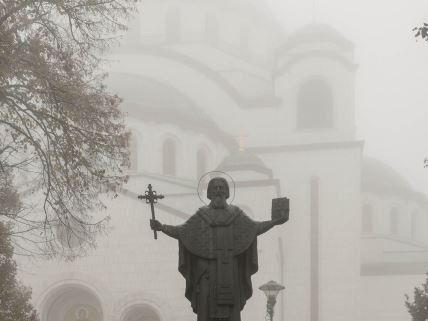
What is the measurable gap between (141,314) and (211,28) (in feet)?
60.5

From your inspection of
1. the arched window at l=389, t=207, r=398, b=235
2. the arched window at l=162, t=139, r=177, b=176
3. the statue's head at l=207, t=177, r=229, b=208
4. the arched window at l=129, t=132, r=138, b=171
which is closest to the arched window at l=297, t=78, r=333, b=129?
the arched window at l=162, t=139, r=177, b=176

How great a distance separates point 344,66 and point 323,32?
6.18 feet

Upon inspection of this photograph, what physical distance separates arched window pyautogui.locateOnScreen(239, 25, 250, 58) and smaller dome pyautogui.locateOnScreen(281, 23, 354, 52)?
176 inches

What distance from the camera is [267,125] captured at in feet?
133

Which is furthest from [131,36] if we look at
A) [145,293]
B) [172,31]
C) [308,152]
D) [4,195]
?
[4,195]

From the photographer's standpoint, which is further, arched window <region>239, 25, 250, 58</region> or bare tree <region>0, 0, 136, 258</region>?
arched window <region>239, 25, 250, 58</region>

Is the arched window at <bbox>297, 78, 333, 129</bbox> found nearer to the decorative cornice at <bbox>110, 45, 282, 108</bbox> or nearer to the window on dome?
the decorative cornice at <bbox>110, 45, 282, 108</bbox>

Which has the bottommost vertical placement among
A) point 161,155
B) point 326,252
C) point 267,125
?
point 326,252

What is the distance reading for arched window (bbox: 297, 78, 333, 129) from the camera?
130ft

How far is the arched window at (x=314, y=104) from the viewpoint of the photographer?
3966 cm

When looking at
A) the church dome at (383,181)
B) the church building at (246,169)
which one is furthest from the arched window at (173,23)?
the church dome at (383,181)

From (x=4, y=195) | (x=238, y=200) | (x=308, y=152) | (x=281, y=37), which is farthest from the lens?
(x=281, y=37)

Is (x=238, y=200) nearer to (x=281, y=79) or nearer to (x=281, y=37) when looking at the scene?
(x=281, y=79)

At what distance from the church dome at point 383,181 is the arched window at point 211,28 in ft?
39.2
